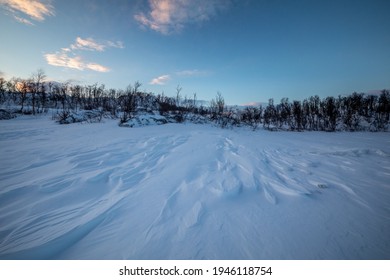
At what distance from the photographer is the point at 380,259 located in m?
1.80

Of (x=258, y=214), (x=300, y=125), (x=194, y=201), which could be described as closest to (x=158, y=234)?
(x=194, y=201)

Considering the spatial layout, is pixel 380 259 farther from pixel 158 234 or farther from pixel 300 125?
pixel 300 125

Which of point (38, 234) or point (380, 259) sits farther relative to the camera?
point (38, 234)

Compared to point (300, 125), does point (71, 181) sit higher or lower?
lower

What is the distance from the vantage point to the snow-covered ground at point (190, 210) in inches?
71.7

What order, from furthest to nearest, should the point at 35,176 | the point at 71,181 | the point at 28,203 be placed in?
the point at 35,176
the point at 71,181
the point at 28,203

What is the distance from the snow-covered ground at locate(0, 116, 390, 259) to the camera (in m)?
1.82

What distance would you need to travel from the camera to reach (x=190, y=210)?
2.41m

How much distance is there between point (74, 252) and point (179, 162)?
2850 mm

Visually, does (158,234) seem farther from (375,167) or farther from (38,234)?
(375,167)

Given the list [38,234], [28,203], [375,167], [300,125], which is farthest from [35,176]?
[300,125]

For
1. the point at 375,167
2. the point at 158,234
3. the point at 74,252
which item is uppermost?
the point at 375,167
